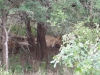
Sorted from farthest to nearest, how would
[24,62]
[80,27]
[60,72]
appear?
[24,62], [60,72], [80,27]

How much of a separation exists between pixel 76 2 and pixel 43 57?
3981 mm

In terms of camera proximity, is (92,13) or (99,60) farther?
(92,13)

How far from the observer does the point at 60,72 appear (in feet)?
25.8

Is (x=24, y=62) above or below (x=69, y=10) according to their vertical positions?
below

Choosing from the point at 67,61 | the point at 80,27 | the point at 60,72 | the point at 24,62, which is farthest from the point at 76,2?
the point at 24,62

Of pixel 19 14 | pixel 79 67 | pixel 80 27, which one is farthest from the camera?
pixel 19 14

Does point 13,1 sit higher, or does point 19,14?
point 13,1

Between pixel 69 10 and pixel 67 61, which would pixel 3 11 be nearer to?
pixel 69 10

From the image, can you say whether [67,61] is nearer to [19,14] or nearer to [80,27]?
[80,27]

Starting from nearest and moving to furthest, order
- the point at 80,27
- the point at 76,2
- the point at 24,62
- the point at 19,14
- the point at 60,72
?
the point at 80,27 → the point at 76,2 → the point at 19,14 → the point at 60,72 → the point at 24,62

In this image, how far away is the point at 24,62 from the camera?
907 cm

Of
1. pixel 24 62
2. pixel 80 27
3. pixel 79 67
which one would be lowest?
pixel 24 62

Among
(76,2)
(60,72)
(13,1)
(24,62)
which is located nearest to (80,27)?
(76,2)

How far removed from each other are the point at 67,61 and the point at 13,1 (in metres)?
3.26
